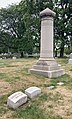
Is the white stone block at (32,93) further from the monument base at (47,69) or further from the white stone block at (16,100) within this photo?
the monument base at (47,69)

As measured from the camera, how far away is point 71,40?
90.1 feet

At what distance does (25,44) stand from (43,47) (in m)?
26.0

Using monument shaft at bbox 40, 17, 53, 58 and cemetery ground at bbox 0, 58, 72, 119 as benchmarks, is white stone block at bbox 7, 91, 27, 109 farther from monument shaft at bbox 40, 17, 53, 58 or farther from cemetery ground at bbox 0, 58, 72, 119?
monument shaft at bbox 40, 17, 53, 58

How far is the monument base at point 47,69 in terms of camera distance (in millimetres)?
8289

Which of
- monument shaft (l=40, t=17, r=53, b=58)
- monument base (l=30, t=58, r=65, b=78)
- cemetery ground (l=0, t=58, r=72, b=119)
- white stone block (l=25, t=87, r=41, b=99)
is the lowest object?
cemetery ground (l=0, t=58, r=72, b=119)

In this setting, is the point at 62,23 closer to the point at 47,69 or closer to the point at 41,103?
the point at 47,69

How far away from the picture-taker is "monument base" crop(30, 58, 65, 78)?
8289 millimetres

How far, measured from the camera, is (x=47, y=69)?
335 inches

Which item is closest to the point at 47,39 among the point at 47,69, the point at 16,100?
the point at 47,69

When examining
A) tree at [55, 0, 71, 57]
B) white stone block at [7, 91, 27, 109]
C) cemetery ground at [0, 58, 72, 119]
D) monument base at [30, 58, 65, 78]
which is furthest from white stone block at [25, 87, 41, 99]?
tree at [55, 0, 71, 57]

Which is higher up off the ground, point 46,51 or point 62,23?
point 62,23

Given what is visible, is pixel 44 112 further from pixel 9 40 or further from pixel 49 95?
pixel 9 40

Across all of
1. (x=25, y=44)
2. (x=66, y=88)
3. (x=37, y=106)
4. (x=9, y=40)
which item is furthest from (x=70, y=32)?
(x=37, y=106)

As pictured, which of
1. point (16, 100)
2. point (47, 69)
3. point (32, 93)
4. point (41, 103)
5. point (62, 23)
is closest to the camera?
point (16, 100)
